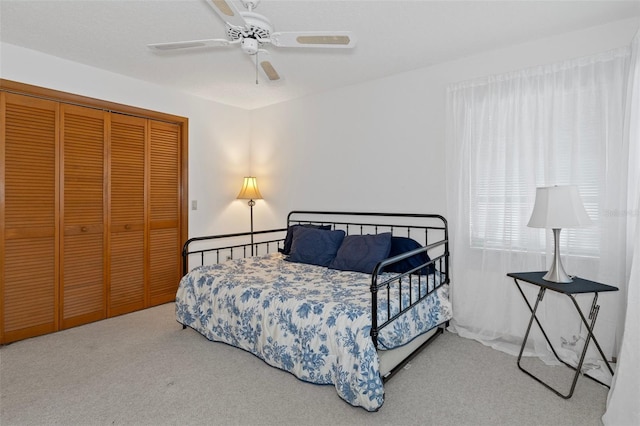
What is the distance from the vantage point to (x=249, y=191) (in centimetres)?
408

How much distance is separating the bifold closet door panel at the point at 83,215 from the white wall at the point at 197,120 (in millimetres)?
234

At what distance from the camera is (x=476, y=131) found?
2.67 meters

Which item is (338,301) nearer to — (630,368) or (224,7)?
(630,368)

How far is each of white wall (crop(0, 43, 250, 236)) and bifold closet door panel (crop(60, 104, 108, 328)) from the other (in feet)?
0.77

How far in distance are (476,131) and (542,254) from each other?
1.02m

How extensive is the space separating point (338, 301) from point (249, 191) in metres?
2.38

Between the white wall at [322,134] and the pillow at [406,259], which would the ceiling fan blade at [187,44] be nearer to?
the white wall at [322,134]

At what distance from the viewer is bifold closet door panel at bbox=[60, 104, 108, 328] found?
9.47ft

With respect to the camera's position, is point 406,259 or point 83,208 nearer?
point 406,259

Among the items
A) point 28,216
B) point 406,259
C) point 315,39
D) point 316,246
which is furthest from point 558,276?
point 28,216

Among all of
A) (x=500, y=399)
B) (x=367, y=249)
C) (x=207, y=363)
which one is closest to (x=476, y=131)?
(x=367, y=249)

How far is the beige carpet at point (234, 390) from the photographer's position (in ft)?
5.71

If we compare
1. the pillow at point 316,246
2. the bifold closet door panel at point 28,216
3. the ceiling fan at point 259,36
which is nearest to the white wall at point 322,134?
the bifold closet door panel at point 28,216

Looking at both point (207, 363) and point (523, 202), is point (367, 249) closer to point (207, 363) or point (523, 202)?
point (523, 202)
